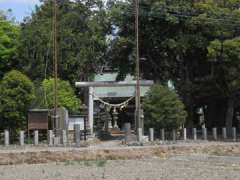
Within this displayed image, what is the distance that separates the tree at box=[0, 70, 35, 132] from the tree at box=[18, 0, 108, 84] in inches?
544

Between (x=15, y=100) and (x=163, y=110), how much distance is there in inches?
454

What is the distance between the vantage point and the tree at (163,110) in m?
46.3

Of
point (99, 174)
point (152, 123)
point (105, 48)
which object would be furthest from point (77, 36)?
point (99, 174)

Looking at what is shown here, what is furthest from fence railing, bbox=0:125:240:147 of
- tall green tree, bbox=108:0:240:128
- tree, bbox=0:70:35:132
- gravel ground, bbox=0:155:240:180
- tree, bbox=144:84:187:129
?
gravel ground, bbox=0:155:240:180

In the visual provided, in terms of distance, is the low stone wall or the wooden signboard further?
the wooden signboard

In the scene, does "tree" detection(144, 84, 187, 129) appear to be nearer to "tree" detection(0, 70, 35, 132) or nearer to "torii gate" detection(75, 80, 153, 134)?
"torii gate" detection(75, 80, 153, 134)

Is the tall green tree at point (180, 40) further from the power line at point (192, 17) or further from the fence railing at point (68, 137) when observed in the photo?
the fence railing at point (68, 137)

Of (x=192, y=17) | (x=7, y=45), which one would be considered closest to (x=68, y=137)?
(x=192, y=17)

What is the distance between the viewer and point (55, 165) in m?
30.0

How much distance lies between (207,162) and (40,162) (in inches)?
358

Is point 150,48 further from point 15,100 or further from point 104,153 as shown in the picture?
point 104,153

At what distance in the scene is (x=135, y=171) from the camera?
25.9 meters

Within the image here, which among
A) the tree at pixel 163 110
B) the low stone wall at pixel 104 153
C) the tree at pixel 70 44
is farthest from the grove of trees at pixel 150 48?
the low stone wall at pixel 104 153

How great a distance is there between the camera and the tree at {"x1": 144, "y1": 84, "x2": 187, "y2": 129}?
46312 millimetres
